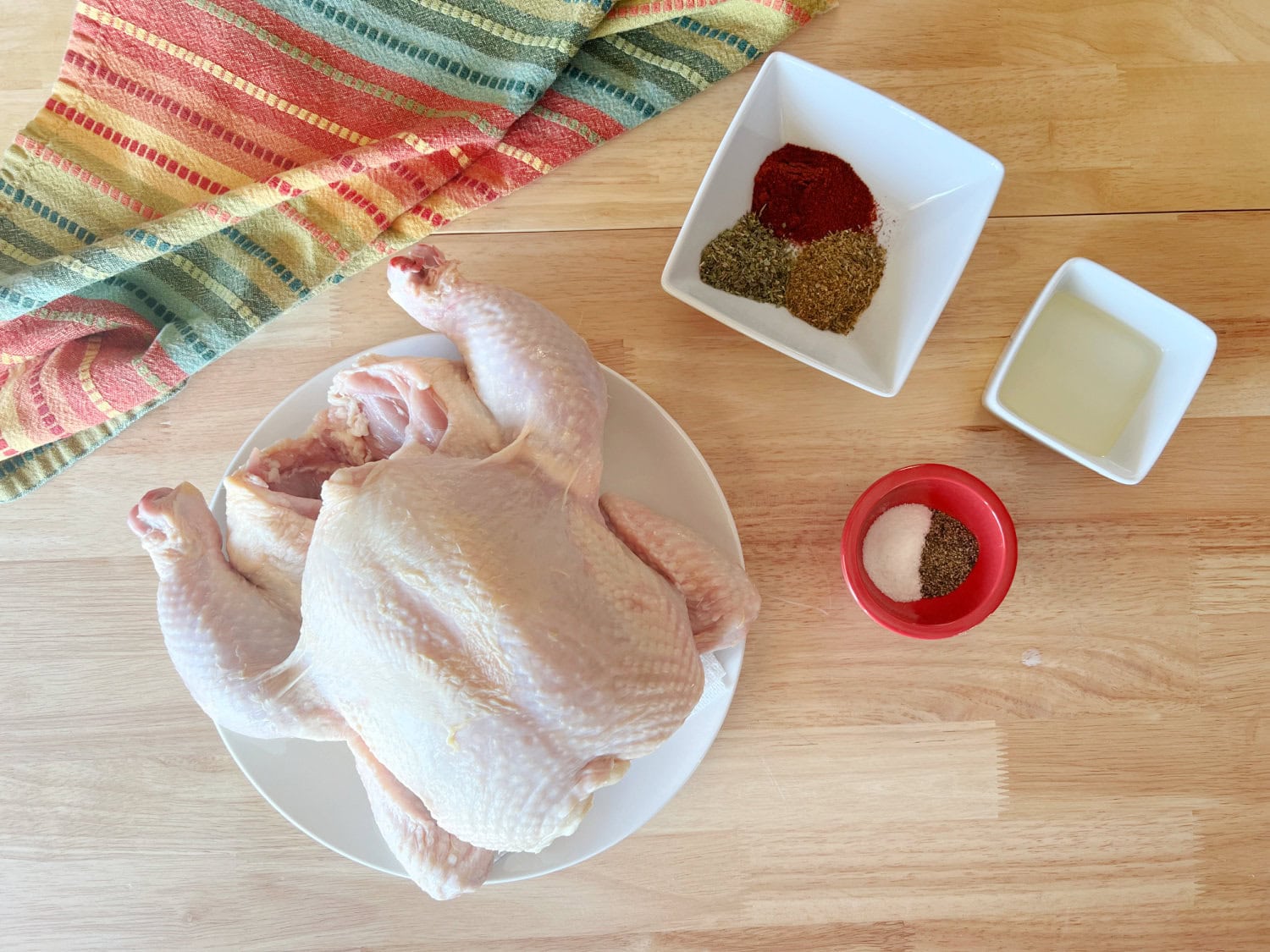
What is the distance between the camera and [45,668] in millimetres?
981

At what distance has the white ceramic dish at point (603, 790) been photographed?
86cm

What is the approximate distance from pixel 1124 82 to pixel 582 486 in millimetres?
793

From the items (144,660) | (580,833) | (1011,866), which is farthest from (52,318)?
(1011,866)

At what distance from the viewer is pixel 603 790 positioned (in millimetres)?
877

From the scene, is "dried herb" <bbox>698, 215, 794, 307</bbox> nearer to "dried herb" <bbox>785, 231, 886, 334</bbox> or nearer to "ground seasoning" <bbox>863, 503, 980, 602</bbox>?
"dried herb" <bbox>785, 231, 886, 334</bbox>

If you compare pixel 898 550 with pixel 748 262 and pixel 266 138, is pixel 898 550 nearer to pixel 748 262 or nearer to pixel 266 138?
pixel 748 262

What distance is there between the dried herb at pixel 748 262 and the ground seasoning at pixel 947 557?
0.30 meters

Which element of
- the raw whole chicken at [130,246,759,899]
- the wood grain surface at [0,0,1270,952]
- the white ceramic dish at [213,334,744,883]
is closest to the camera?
the raw whole chicken at [130,246,759,899]

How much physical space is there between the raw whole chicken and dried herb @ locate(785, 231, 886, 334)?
0.26 metres

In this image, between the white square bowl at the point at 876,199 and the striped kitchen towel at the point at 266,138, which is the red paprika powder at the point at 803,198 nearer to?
the white square bowl at the point at 876,199

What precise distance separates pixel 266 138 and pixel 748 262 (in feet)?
1.81

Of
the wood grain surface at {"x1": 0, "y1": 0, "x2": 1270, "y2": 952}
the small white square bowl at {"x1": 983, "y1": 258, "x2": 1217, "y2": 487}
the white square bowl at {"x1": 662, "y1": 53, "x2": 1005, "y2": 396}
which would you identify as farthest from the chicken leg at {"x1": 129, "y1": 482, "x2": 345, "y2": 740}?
the small white square bowl at {"x1": 983, "y1": 258, "x2": 1217, "y2": 487}

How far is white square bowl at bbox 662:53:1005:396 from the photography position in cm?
88

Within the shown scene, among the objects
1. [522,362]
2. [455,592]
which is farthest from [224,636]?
[522,362]
